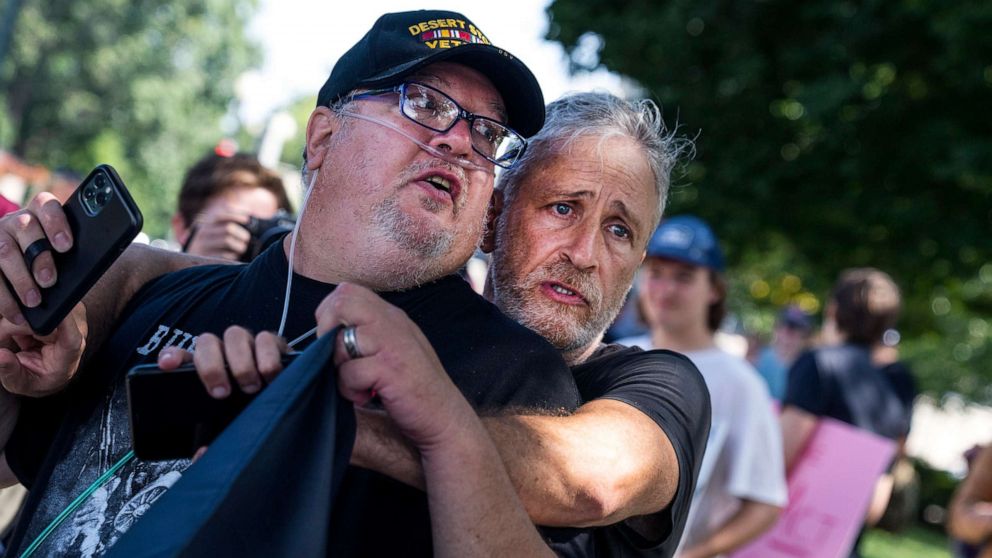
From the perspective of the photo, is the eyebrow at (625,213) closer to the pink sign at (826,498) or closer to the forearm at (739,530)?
the forearm at (739,530)

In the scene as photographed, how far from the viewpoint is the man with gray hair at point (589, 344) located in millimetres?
1626

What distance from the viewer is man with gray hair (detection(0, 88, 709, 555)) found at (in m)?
1.63

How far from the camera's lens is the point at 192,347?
2.03 metres

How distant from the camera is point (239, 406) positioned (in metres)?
1.57

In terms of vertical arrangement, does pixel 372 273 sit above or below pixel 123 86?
above

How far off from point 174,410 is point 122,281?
90 cm

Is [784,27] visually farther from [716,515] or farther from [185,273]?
[185,273]

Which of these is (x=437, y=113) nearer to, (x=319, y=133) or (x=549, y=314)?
(x=319, y=133)

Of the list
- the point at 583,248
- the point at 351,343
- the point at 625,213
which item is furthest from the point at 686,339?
the point at 351,343

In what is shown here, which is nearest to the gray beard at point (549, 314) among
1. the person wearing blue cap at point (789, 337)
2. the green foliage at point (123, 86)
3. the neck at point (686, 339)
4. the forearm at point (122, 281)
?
the forearm at point (122, 281)

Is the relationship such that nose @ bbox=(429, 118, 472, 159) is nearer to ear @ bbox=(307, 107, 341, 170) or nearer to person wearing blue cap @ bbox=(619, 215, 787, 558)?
ear @ bbox=(307, 107, 341, 170)

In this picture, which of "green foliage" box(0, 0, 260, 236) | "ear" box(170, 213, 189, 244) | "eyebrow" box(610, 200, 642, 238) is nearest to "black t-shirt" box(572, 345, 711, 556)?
"eyebrow" box(610, 200, 642, 238)

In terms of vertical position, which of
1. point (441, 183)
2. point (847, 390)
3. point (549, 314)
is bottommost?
point (847, 390)

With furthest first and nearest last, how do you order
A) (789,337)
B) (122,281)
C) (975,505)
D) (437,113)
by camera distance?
(789,337) → (975,505) → (122,281) → (437,113)
